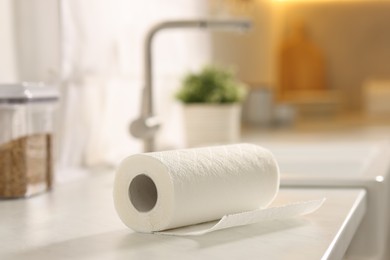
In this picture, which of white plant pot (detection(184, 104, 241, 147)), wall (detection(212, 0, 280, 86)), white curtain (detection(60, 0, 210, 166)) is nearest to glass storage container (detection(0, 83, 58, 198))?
white curtain (detection(60, 0, 210, 166))

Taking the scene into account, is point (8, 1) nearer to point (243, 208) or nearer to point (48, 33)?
point (48, 33)

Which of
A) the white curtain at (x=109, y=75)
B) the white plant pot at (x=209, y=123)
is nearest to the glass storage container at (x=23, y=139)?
the white curtain at (x=109, y=75)

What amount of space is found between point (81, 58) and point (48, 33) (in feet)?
0.53

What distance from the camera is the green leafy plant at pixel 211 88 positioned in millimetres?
1875

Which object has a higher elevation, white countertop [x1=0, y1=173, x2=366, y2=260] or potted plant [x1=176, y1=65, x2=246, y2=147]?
potted plant [x1=176, y1=65, x2=246, y2=147]

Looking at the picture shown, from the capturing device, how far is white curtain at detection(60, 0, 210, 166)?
1455mm

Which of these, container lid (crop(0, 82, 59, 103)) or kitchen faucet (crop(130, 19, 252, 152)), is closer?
container lid (crop(0, 82, 59, 103))

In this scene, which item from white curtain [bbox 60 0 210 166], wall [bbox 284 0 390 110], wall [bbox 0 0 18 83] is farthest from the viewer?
wall [bbox 284 0 390 110]

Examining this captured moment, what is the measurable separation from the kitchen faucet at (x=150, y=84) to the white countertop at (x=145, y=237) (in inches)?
15.0

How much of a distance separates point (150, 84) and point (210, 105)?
1.12ft

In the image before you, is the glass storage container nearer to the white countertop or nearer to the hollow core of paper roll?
the white countertop

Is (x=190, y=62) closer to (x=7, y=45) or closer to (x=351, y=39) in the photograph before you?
(x=7, y=45)

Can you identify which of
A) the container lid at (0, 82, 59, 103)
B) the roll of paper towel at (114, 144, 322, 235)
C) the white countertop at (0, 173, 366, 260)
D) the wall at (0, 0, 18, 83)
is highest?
the wall at (0, 0, 18, 83)

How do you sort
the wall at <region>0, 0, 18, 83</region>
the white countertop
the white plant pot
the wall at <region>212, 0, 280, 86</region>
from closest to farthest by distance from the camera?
the white countertop → the wall at <region>0, 0, 18, 83</region> → the white plant pot → the wall at <region>212, 0, 280, 86</region>
